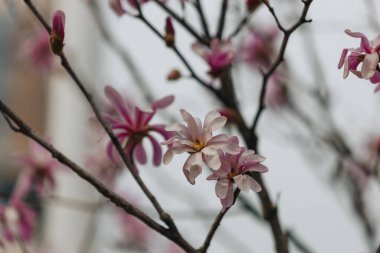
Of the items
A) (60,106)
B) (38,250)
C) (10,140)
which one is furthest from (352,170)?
(10,140)

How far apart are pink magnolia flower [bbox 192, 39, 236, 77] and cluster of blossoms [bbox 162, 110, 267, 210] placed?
8.6 inches

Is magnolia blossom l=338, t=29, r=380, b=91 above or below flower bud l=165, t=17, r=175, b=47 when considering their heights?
below

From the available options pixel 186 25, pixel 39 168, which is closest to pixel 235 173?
pixel 186 25

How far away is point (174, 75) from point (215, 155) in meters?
0.30

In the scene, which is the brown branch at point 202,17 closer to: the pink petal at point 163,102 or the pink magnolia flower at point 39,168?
the pink petal at point 163,102

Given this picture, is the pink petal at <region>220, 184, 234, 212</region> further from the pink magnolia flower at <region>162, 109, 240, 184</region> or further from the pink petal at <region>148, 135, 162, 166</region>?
the pink petal at <region>148, 135, 162, 166</region>

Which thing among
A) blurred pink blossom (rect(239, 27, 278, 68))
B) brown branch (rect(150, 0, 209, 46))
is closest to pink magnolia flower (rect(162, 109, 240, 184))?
brown branch (rect(150, 0, 209, 46))

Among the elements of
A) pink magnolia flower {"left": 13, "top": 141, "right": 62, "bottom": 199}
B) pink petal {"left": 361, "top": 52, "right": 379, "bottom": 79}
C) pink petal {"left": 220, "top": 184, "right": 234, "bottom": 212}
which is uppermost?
pink petal {"left": 361, "top": 52, "right": 379, "bottom": 79}

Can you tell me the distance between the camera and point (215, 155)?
48 cm

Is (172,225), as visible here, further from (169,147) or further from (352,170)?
(352,170)

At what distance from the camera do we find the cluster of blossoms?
0.48m

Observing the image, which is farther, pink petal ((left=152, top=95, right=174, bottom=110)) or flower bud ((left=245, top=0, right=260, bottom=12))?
flower bud ((left=245, top=0, right=260, bottom=12))

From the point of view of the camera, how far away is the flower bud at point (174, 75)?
76cm

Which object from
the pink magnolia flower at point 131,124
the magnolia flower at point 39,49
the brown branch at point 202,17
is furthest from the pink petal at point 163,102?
the magnolia flower at point 39,49
